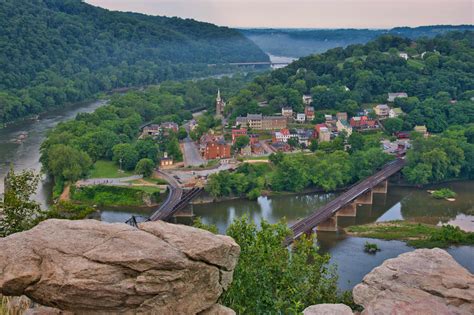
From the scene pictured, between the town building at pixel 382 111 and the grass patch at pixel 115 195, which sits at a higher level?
the town building at pixel 382 111

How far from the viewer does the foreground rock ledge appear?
6445mm

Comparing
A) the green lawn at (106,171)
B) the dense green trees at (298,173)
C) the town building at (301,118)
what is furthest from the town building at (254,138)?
the green lawn at (106,171)

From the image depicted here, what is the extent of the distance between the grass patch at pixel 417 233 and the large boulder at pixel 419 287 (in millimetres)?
15275

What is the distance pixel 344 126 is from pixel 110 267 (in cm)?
3889

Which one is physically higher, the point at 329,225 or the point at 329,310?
the point at 329,310

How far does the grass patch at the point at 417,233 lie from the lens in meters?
24.6

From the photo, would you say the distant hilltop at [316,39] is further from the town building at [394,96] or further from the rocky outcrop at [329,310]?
the rocky outcrop at [329,310]

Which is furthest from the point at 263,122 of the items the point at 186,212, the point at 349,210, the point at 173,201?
the point at 173,201

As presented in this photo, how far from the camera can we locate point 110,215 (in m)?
29.4

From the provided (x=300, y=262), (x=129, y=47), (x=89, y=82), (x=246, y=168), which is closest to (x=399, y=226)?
(x=246, y=168)

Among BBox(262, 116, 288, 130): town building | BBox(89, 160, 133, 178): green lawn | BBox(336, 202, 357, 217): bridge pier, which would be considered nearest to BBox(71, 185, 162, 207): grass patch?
BBox(89, 160, 133, 178): green lawn

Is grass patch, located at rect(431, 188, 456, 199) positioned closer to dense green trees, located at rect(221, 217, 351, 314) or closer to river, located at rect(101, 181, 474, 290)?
river, located at rect(101, 181, 474, 290)

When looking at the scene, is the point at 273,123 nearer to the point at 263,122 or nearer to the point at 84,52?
the point at 263,122

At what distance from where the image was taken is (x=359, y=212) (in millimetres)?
30719
